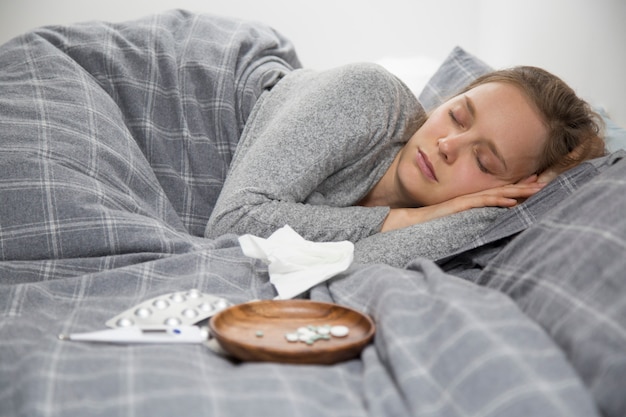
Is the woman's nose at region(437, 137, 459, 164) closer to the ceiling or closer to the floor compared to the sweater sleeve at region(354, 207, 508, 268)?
→ closer to the ceiling

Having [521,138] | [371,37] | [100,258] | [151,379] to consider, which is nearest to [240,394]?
[151,379]

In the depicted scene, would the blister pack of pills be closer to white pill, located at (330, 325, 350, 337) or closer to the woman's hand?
white pill, located at (330, 325, 350, 337)

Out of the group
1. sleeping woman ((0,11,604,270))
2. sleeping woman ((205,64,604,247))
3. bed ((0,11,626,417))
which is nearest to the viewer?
bed ((0,11,626,417))

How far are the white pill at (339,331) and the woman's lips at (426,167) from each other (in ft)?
2.09

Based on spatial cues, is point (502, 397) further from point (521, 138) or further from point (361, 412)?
point (521, 138)

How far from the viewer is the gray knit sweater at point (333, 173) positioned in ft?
4.42

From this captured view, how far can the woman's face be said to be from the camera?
4.68 feet

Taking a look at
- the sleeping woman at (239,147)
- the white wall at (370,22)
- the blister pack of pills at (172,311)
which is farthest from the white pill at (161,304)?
the white wall at (370,22)

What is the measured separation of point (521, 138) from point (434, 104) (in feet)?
1.39

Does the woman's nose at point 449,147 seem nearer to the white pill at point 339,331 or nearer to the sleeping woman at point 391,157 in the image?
the sleeping woman at point 391,157

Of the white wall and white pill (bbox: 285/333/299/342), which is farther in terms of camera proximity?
the white wall

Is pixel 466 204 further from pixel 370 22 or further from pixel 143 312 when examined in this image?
pixel 370 22

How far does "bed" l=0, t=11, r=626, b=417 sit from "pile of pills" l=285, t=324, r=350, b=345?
34mm

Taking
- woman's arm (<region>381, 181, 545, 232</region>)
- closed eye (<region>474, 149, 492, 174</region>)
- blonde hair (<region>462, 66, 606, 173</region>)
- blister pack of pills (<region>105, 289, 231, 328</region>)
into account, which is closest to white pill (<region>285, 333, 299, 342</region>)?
blister pack of pills (<region>105, 289, 231, 328</region>)
